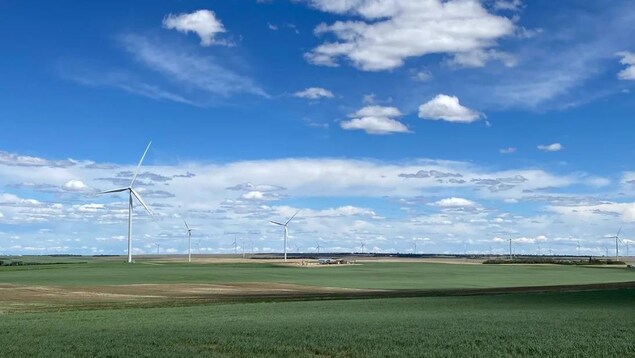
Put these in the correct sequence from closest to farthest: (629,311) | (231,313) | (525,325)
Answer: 1. (525,325)
2. (629,311)
3. (231,313)

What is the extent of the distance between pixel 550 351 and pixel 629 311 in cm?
1847

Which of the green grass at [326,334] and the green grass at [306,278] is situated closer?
the green grass at [326,334]

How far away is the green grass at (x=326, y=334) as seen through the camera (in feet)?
74.9

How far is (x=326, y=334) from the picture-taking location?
26984 millimetres

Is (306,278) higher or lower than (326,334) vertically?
lower

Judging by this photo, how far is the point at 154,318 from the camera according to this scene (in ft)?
120

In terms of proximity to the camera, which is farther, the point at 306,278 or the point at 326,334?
the point at 306,278

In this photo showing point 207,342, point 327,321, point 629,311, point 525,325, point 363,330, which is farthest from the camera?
point 629,311

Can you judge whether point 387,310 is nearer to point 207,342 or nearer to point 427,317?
point 427,317

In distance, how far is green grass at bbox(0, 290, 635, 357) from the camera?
22.8 meters

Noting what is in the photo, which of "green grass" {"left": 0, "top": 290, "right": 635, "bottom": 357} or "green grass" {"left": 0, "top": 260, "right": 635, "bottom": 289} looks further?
"green grass" {"left": 0, "top": 260, "right": 635, "bottom": 289}

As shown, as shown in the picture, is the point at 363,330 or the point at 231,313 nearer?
the point at 363,330

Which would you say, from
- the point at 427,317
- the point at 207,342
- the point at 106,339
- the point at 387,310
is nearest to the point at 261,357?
the point at 207,342

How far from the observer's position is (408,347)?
77.3 feet
